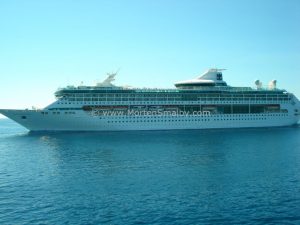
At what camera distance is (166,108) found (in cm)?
8288

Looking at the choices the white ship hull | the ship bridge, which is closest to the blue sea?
the white ship hull

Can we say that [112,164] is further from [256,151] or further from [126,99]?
[126,99]

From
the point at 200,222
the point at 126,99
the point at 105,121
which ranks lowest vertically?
the point at 200,222

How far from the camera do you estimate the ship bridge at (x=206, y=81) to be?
8925cm

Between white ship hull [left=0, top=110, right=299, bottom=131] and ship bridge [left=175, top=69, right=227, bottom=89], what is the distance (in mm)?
9911

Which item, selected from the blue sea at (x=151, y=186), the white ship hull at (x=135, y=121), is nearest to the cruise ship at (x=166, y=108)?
the white ship hull at (x=135, y=121)

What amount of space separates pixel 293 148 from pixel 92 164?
99.8 feet

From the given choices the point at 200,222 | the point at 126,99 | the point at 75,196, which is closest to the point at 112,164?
the point at 75,196

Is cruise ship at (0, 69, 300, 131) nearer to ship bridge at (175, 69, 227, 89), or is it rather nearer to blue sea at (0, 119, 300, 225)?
ship bridge at (175, 69, 227, 89)

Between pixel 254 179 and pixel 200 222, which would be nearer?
pixel 200 222

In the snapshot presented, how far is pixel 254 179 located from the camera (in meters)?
30.7

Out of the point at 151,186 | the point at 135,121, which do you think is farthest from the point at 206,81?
the point at 151,186

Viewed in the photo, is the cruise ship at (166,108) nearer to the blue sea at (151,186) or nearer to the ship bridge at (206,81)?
the ship bridge at (206,81)

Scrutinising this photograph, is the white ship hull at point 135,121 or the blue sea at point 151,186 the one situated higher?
the white ship hull at point 135,121
